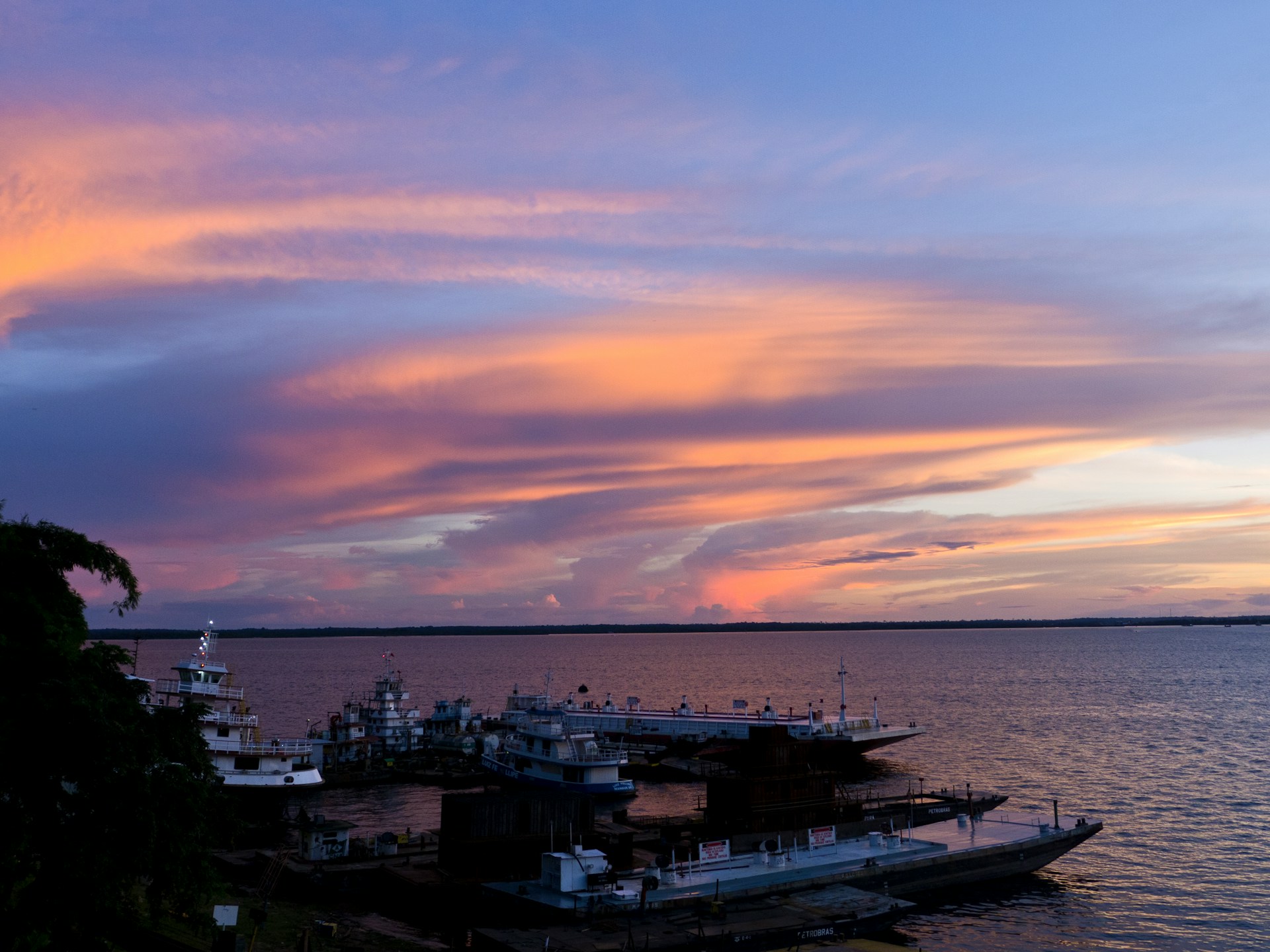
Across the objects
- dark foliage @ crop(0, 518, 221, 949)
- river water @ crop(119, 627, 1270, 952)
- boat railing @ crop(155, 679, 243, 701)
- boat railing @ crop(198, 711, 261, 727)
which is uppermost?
dark foliage @ crop(0, 518, 221, 949)

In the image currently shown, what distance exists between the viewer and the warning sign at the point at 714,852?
4322 cm

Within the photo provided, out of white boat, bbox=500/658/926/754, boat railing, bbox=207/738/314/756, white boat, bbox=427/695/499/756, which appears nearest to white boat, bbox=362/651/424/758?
white boat, bbox=427/695/499/756

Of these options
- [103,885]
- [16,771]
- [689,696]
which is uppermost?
[16,771]

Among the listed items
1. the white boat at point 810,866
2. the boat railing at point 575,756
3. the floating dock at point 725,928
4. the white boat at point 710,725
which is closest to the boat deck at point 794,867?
the white boat at point 810,866

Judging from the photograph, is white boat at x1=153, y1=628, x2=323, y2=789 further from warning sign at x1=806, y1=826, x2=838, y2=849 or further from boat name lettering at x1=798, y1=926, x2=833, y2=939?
boat name lettering at x1=798, y1=926, x2=833, y2=939

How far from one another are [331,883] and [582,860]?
12.6 m

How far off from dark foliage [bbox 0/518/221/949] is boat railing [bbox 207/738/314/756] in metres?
50.0

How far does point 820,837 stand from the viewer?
157ft

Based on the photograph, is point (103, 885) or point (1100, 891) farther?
point (1100, 891)

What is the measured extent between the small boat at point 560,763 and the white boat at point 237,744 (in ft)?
51.7

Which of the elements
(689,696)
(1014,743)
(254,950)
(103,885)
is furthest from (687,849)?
(689,696)

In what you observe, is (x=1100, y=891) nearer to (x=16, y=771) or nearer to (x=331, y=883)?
(x=331, y=883)

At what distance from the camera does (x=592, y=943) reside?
33.3m

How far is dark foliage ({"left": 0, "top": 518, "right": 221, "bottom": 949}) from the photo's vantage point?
20625mm
